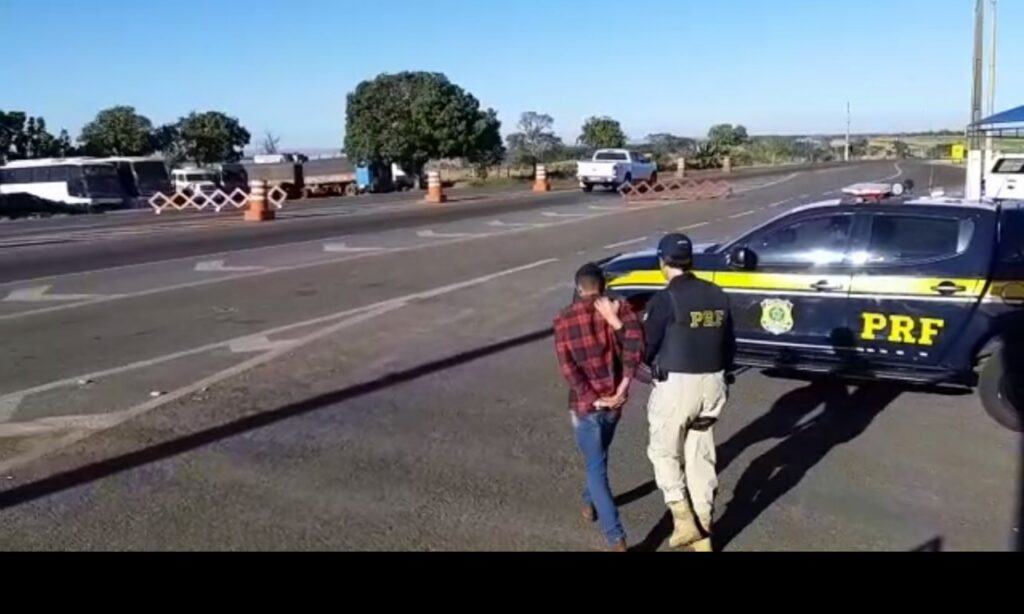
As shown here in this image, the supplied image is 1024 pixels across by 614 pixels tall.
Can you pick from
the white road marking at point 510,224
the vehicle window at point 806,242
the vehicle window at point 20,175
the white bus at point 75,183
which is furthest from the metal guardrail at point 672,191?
the vehicle window at point 806,242

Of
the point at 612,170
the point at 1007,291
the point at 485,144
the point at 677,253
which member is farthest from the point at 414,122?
the point at 677,253

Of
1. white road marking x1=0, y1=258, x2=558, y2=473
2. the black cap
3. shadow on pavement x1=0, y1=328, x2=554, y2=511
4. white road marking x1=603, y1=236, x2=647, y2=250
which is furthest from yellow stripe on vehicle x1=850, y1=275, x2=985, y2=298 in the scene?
white road marking x1=603, y1=236, x2=647, y2=250

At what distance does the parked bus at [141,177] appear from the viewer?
52.2 m

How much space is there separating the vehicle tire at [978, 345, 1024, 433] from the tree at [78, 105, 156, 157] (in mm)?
75615

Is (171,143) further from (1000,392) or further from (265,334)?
(1000,392)

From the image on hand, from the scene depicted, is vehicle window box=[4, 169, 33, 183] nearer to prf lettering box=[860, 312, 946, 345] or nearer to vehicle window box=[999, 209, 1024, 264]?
prf lettering box=[860, 312, 946, 345]

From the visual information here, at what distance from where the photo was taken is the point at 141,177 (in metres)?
53.4

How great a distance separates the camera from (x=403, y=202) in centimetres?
4141

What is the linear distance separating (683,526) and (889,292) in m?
3.71
